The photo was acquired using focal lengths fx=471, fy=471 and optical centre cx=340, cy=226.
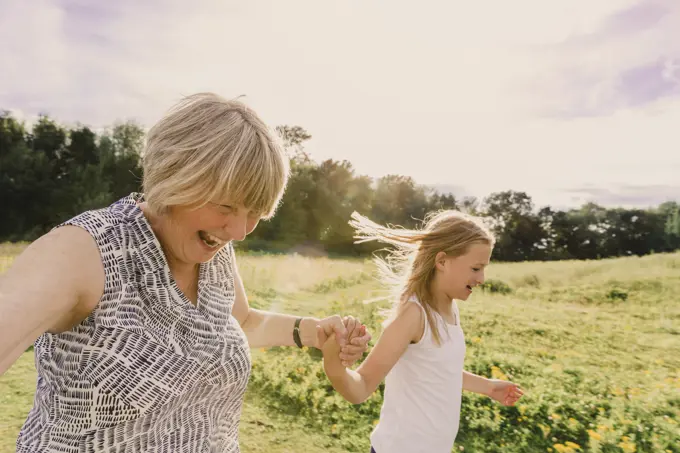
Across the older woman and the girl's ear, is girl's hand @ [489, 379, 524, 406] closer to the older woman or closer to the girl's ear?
the girl's ear

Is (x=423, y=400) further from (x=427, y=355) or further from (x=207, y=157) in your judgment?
(x=207, y=157)

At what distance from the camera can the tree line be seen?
30.0 meters

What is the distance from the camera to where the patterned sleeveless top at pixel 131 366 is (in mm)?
1339

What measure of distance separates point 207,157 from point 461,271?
188 cm

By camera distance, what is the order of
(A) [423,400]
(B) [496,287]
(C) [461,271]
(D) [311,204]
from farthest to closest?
(D) [311,204]
(B) [496,287]
(C) [461,271]
(A) [423,400]

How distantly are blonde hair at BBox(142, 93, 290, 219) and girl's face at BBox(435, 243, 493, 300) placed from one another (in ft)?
5.24

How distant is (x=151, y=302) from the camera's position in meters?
1.48

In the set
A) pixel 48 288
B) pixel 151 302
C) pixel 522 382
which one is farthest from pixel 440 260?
pixel 522 382

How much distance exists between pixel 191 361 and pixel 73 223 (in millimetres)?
546

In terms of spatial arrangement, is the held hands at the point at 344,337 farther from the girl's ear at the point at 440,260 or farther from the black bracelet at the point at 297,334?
the girl's ear at the point at 440,260

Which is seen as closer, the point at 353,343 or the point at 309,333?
the point at 353,343

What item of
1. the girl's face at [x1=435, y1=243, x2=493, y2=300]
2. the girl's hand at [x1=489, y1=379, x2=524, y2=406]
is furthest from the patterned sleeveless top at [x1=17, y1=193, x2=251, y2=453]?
the girl's hand at [x1=489, y1=379, x2=524, y2=406]

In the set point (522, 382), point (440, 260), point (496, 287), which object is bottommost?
point (522, 382)

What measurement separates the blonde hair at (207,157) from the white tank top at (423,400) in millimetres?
1445
